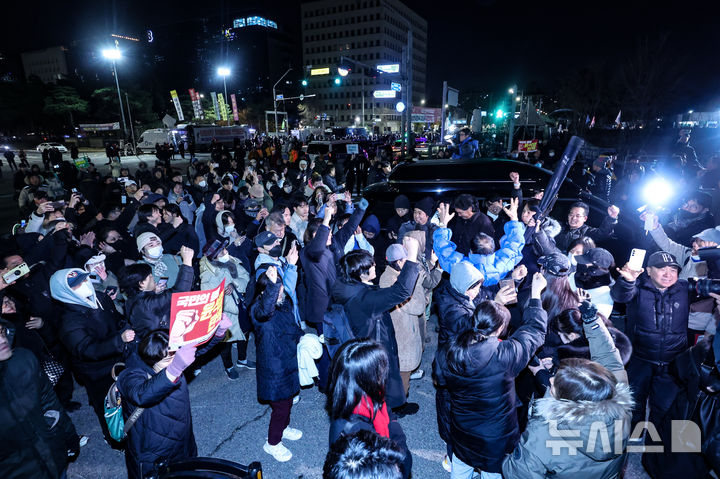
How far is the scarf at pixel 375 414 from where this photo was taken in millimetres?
2092

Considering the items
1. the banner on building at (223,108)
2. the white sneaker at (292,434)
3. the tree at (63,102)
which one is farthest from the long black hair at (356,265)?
the banner on building at (223,108)

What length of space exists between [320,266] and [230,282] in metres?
1.19

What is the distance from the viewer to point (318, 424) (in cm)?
402

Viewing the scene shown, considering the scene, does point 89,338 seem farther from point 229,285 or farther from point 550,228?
point 550,228

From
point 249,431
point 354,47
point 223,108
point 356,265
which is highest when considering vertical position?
A: point 354,47

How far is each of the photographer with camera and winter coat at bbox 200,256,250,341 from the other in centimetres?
398

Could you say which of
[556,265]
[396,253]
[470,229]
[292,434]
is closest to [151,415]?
[292,434]

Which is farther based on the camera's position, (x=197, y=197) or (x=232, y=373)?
(x=197, y=197)

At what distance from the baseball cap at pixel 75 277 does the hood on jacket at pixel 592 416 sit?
3549 mm

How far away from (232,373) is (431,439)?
2.63 meters

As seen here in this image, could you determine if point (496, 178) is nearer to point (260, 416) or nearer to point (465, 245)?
point (465, 245)

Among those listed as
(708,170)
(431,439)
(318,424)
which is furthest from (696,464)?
(708,170)

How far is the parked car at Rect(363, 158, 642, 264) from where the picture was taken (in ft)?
25.0

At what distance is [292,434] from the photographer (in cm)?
380
